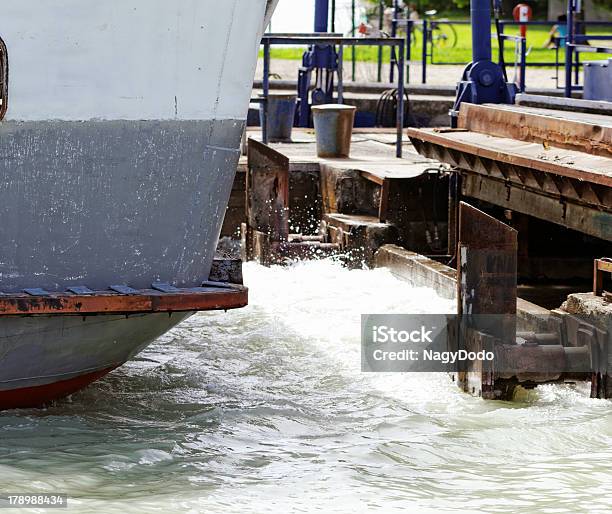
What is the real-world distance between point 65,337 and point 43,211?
664 mm

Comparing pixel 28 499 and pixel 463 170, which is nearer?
pixel 28 499

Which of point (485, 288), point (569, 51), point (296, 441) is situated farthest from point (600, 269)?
point (569, 51)

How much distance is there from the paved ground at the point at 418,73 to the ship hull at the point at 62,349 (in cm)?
1436

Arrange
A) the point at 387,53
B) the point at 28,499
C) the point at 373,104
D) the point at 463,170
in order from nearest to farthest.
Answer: the point at 28,499 < the point at 463,170 < the point at 373,104 < the point at 387,53

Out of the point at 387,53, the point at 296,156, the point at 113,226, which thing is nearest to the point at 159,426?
the point at 113,226

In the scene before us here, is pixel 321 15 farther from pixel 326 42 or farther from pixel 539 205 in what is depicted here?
pixel 539 205

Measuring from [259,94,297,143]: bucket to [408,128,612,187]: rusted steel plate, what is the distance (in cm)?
308

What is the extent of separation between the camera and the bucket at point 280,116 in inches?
524

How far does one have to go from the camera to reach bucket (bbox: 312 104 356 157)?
12195 millimetres

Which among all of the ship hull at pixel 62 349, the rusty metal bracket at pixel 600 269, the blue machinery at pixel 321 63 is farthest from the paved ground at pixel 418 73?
the ship hull at pixel 62 349

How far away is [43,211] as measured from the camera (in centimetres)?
569

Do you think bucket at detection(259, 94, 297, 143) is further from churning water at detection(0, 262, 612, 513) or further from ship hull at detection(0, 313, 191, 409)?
ship hull at detection(0, 313, 191, 409)

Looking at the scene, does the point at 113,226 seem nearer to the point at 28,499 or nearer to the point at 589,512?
the point at 28,499

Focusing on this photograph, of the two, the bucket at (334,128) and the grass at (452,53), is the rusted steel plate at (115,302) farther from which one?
the grass at (452,53)
